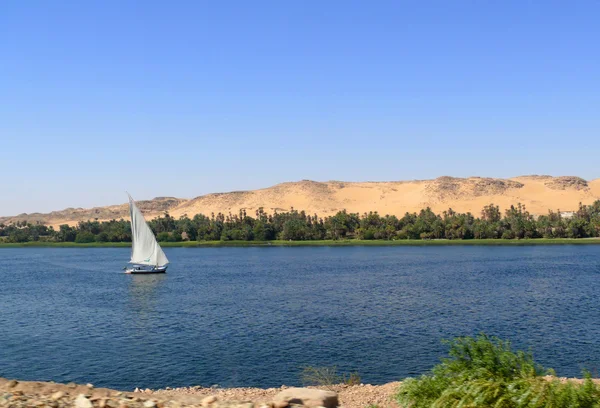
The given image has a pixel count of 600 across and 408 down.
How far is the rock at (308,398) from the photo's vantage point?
546 inches

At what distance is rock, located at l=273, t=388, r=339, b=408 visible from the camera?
1386cm

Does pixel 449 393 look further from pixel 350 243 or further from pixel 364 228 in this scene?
pixel 364 228

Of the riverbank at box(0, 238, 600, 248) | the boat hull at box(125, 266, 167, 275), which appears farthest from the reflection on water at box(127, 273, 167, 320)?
the riverbank at box(0, 238, 600, 248)

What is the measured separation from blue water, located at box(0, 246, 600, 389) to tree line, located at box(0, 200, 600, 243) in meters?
62.3

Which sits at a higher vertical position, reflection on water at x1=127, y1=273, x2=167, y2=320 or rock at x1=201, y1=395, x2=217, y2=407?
rock at x1=201, y1=395, x2=217, y2=407

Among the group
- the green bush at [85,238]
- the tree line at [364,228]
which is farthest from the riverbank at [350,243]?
the tree line at [364,228]

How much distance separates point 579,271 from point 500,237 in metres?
69.4

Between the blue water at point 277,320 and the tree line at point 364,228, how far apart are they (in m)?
62.3

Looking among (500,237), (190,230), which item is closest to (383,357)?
(500,237)

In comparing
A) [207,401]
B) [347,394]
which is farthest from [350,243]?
[207,401]

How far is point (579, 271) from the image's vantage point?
7256 cm

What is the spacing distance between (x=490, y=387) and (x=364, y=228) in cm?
13924

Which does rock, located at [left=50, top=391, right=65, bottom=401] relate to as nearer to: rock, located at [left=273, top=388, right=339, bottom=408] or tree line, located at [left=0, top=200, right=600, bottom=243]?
rock, located at [left=273, top=388, right=339, bottom=408]

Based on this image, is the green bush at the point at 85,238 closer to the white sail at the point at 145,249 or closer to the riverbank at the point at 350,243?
the riverbank at the point at 350,243
